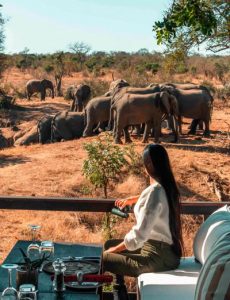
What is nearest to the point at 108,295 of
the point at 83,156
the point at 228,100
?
the point at 83,156

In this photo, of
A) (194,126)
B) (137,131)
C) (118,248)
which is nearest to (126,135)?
(137,131)

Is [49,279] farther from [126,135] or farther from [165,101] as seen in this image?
[126,135]

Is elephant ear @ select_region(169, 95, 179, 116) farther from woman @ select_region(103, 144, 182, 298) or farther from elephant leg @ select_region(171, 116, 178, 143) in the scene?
woman @ select_region(103, 144, 182, 298)

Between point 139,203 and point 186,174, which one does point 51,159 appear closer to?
point 186,174

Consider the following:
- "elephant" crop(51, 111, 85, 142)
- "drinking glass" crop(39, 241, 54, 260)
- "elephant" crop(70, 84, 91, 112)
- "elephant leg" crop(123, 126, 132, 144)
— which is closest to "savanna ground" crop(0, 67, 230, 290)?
"elephant leg" crop(123, 126, 132, 144)

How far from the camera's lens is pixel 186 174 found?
11531mm

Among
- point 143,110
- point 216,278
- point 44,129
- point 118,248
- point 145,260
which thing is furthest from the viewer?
point 44,129

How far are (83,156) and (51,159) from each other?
0.66m

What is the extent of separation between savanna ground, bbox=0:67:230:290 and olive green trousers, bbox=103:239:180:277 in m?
2.41

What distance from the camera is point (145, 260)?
402cm

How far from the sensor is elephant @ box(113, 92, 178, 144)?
46.9 feet

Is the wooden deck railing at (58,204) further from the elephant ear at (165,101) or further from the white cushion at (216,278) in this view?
the elephant ear at (165,101)

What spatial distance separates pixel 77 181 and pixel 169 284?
757 centimetres

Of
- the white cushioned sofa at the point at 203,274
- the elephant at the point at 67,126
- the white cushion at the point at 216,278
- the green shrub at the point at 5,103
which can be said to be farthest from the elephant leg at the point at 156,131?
the green shrub at the point at 5,103
